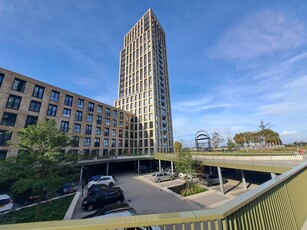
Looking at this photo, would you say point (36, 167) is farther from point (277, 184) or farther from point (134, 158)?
point (134, 158)

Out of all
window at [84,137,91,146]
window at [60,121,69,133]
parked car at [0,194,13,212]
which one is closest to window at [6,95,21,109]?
window at [60,121,69,133]

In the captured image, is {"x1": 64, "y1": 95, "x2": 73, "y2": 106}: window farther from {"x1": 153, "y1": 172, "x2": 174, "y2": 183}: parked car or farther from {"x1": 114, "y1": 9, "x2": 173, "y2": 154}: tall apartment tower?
{"x1": 114, "y1": 9, "x2": 173, "y2": 154}: tall apartment tower

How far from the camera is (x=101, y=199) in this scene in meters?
14.8

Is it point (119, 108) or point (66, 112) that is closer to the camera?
point (66, 112)

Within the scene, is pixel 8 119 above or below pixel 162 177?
above

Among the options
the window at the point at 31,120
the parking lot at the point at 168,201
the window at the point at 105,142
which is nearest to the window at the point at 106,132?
the window at the point at 105,142

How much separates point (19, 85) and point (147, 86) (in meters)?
38.2

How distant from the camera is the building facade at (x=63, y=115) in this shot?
73.6 feet

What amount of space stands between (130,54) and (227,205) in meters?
72.0

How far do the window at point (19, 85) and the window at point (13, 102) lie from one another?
1.36m

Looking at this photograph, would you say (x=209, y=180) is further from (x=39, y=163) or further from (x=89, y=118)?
(x=89, y=118)

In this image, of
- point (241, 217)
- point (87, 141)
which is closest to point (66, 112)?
point (87, 141)

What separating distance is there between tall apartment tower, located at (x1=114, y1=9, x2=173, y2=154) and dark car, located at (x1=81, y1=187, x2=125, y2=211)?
3318cm

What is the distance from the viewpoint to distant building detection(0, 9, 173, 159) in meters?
23.4
